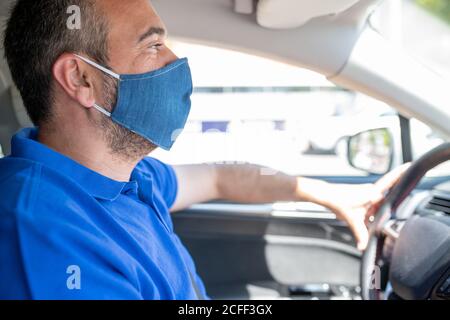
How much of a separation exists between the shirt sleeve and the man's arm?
0.11 ft

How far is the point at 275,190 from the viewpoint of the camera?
181 cm

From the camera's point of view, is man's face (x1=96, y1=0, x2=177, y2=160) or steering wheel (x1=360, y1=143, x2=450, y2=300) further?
steering wheel (x1=360, y1=143, x2=450, y2=300)

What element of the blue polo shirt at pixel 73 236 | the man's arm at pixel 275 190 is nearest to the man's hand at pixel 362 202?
the man's arm at pixel 275 190

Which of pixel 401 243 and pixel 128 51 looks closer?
pixel 128 51

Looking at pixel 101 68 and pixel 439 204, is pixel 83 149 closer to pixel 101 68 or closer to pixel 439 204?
pixel 101 68

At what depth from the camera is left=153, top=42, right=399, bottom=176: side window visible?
4.92ft

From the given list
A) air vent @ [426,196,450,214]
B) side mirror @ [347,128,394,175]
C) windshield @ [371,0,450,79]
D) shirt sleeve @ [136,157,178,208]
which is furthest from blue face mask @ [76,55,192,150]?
side mirror @ [347,128,394,175]

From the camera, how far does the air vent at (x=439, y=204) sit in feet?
5.09

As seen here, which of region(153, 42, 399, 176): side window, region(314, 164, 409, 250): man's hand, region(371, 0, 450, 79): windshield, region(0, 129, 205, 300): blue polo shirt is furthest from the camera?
region(314, 164, 409, 250): man's hand

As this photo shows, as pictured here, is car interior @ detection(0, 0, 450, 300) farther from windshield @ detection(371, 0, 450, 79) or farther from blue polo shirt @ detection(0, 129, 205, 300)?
blue polo shirt @ detection(0, 129, 205, 300)

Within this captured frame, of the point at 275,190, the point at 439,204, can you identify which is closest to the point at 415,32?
the point at 439,204

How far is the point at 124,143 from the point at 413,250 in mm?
817

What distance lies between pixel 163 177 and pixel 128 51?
542 mm

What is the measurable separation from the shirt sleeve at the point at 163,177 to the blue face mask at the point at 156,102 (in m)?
0.30
